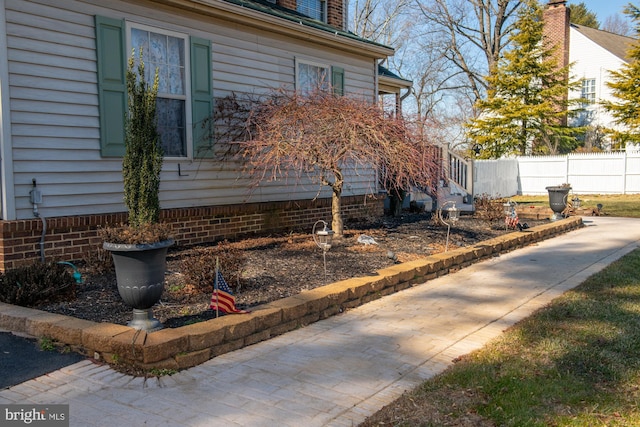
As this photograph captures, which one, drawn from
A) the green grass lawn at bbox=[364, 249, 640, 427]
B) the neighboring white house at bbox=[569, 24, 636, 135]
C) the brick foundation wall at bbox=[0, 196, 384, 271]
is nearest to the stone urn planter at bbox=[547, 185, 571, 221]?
the brick foundation wall at bbox=[0, 196, 384, 271]

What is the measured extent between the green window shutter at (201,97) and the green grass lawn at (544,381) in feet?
18.3

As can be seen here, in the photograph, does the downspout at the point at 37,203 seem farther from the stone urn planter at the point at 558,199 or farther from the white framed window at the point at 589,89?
the white framed window at the point at 589,89

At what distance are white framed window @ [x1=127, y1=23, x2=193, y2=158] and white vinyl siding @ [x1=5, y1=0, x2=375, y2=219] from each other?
0.50ft

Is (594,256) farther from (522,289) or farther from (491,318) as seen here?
(491,318)

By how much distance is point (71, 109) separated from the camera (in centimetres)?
686

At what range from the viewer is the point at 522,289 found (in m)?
6.64

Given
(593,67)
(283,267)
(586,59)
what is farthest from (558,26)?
(283,267)

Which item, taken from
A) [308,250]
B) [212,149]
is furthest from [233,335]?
[212,149]

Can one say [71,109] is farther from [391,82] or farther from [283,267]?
[391,82]

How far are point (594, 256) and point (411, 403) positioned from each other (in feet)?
22.3

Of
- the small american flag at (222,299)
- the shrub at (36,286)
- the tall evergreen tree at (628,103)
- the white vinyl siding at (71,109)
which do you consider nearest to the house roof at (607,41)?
the tall evergreen tree at (628,103)

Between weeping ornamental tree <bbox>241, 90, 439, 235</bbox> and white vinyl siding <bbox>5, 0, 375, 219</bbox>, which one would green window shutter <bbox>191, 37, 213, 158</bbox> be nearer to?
white vinyl siding <bbox>5, 0, 375, 219</bbox>

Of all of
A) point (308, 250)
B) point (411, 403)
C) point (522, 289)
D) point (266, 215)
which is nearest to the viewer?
point (411, 403)

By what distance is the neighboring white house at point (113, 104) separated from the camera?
6.38m
